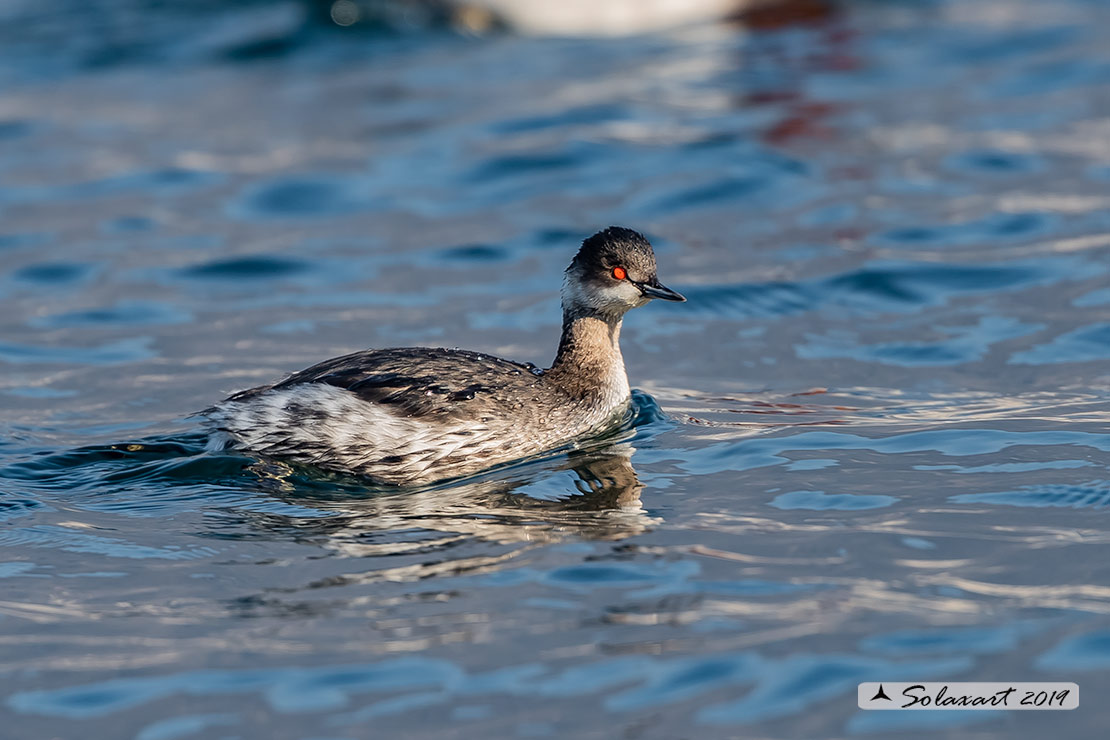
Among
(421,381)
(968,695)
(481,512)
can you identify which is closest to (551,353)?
(421,381)

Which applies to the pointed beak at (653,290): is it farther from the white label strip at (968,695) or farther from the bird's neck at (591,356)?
the white label strip at (968,695)

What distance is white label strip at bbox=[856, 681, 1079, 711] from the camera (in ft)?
16.1

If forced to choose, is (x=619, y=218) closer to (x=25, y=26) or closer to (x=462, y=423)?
(x=462, y=423)

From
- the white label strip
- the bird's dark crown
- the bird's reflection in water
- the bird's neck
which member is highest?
the bird's dark crown

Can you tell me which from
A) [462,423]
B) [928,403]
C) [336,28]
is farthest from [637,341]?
[336,28]

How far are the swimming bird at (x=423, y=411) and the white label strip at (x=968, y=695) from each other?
9.33ft

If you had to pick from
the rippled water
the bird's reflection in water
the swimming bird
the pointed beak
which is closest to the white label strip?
the rippled water

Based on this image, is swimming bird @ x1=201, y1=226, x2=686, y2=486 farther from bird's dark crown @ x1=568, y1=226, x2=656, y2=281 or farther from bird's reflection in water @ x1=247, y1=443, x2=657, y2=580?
bird's reflection in water @ x1=247, y1=443, x2=657, y2=580

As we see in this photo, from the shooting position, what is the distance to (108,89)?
16297 mm

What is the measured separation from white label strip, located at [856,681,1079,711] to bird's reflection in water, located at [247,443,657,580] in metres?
1.69

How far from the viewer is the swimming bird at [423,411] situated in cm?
723

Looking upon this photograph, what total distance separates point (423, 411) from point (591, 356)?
1.22m

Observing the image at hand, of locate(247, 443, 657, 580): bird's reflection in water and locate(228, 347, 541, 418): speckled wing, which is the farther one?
locate(228, 347, 541, 418): speckled wing

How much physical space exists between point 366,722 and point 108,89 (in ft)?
42.2
